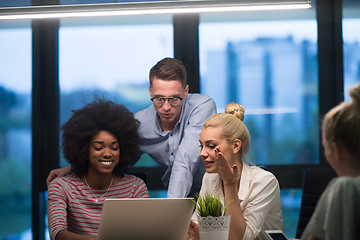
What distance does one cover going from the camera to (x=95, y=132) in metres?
2.32

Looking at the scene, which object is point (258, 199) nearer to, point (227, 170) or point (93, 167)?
point (227, 170)

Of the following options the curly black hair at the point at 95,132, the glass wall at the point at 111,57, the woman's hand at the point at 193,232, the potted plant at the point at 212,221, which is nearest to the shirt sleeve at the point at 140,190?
the curly black hair at the point at 95,132

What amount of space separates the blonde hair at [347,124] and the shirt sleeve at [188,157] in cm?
150

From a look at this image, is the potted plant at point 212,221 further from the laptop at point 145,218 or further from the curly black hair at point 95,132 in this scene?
the curly black hair at point 95,132

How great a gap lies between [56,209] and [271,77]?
2.42m

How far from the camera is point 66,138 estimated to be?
2398 millimetres

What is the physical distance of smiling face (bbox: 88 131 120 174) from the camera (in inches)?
88.9

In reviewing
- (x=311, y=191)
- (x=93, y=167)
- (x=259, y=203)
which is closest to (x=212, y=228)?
(x=259, y=203)

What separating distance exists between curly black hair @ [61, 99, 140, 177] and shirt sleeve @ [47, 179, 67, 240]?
6.9 inches

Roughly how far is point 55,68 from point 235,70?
5.20ft

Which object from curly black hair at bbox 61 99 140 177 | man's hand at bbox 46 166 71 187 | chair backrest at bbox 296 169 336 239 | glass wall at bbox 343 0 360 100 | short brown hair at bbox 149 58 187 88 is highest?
glass wall at bbox 343 0 360 100

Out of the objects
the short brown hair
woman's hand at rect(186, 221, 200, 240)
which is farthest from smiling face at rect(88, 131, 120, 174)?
woman's hand at rect(186, 221, 200, 240)

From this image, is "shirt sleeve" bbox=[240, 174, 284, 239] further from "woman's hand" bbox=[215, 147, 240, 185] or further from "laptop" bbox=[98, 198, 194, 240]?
"laptop" bbox=[98, 198, 194, 240]

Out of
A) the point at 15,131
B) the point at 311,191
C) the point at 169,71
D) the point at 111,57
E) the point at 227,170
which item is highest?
the point at 111,57
